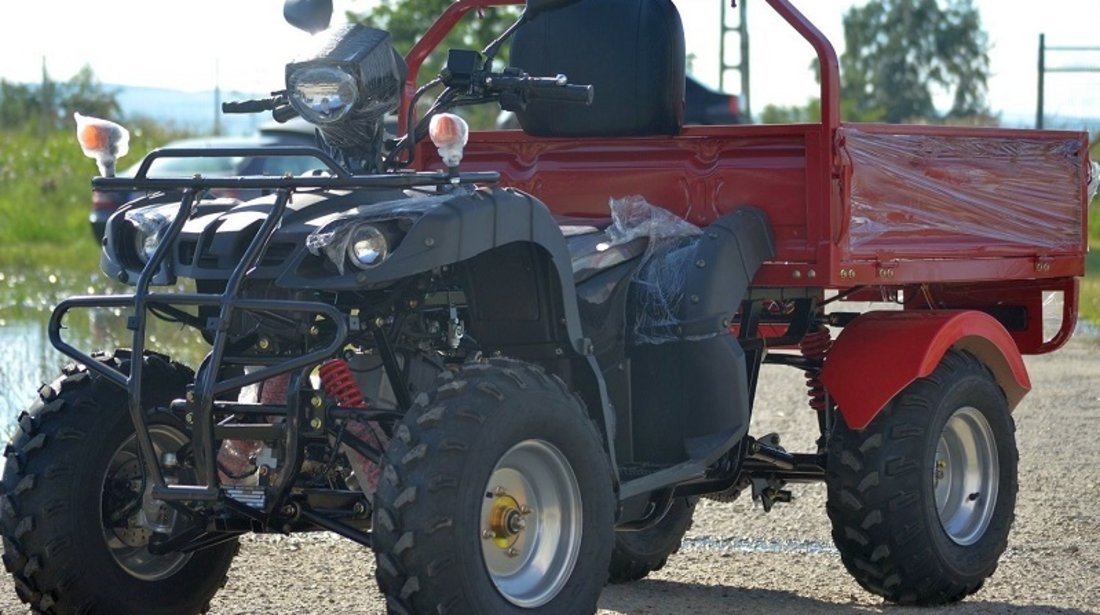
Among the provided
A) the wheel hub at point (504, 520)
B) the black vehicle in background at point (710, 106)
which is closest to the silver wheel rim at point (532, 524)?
the wheel hub at point (504, 520)

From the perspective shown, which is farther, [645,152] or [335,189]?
[645,152]

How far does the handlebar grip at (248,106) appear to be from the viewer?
20.0 feet

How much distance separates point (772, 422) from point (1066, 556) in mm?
4047

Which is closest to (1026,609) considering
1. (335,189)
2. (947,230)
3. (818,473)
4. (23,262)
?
(818,473)

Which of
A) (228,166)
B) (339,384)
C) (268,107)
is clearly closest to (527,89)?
(268,107)

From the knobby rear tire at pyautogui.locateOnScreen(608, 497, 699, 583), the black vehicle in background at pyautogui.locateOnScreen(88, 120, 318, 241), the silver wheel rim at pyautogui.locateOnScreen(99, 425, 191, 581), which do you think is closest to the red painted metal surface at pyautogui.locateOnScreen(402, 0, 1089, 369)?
the knobby rear tire at pyautogui.locateOnScreen(608, 497, 699, 583)

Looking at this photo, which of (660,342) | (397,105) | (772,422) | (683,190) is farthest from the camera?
(772,422)

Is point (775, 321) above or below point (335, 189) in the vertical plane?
below

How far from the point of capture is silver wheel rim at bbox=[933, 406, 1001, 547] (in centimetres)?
716

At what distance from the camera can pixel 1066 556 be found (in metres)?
7.52

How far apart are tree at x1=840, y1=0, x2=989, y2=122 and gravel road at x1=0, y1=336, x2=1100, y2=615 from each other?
133 ft

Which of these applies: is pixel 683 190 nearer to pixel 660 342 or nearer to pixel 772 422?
pixel 660 342

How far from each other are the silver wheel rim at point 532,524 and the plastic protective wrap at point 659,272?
3.06 ft

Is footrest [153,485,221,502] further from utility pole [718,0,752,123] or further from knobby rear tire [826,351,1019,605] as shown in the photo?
utility pole [718,0,752,123]
